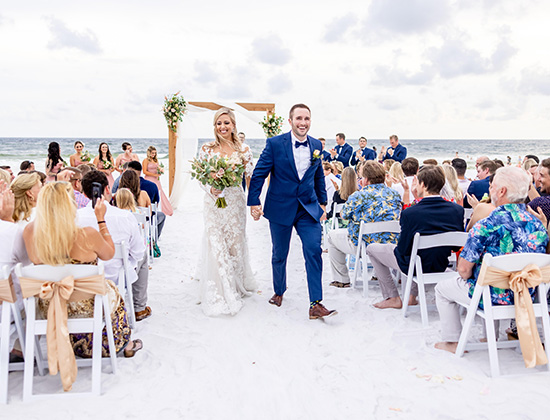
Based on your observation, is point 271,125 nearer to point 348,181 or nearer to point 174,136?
point 174,136

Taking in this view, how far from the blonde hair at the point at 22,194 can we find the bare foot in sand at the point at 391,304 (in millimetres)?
3397

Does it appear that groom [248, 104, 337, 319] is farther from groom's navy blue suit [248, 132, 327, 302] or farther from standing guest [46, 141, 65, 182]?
standing guest [46, 141, 65, 182]

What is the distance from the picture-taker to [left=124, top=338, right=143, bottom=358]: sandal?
3.54 metres

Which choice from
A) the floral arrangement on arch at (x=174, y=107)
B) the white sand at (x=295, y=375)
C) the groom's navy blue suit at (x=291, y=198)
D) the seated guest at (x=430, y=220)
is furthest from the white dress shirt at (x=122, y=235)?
the floral arrangement on arch at (x=174, y=107)

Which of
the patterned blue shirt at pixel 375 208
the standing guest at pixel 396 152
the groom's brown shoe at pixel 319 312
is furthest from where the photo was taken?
the standing guest at pixel 396 152

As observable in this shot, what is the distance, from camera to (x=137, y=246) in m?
4.06

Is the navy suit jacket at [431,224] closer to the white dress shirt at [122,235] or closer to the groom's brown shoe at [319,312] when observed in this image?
the groom's brown shoe at [319,312]

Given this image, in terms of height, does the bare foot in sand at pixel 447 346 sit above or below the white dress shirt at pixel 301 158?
below

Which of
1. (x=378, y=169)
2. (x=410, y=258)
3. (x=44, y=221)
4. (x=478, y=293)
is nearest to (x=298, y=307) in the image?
(x=410, y=258)

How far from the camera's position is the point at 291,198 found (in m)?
4.36

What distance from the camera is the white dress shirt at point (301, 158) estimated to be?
437 cm

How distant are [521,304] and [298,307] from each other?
223 centimetres

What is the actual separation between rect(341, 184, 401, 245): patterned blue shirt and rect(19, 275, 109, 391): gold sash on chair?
9.51ft

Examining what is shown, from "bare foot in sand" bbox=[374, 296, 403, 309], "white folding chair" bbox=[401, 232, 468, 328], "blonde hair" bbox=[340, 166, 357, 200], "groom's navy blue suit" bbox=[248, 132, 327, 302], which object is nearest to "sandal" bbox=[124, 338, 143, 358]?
"groom's navy blue suit" bbox=[248, 132, 327, 302]
